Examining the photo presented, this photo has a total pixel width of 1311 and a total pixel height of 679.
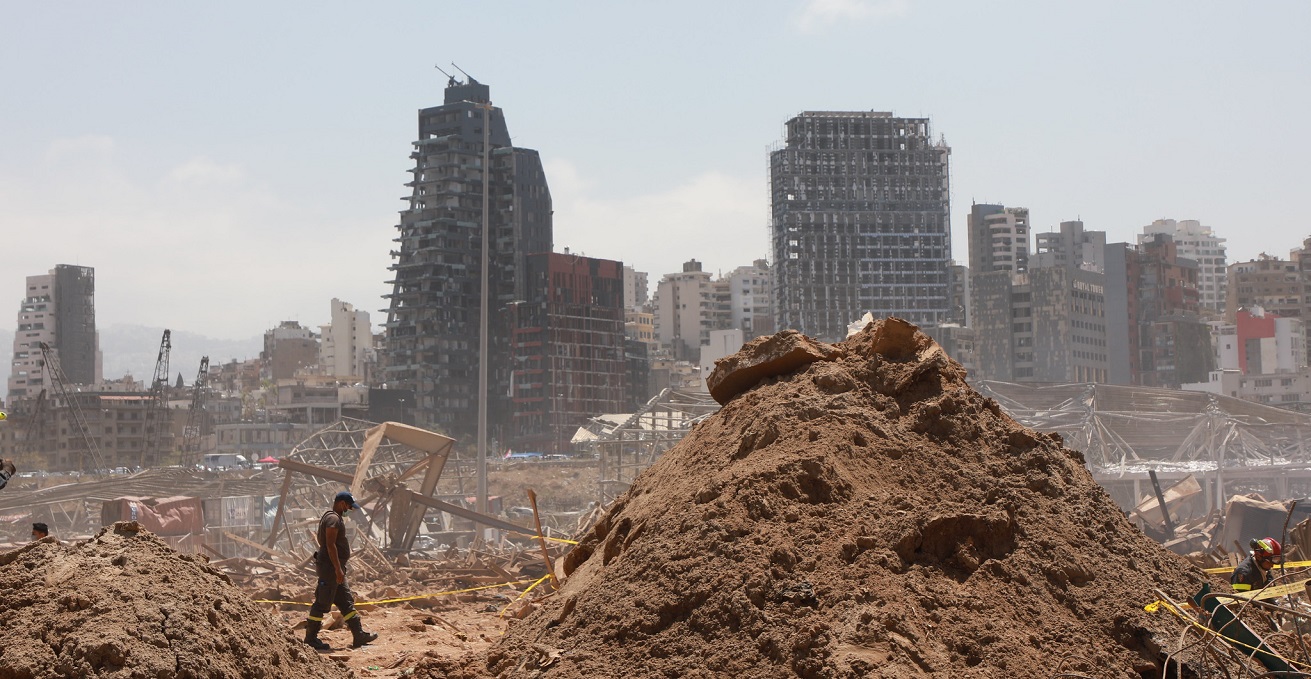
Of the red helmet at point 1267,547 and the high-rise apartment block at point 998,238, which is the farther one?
the high-rise apartment block at point 998,238

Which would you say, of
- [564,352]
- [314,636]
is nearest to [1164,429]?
[314,636]

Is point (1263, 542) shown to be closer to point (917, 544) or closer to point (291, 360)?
point (917, 544)

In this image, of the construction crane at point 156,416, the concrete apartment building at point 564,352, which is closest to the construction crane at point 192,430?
the construction crane at point 156,416

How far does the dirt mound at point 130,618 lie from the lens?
6.30 meters

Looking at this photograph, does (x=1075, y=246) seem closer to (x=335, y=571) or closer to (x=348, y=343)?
(x=348, y=343)

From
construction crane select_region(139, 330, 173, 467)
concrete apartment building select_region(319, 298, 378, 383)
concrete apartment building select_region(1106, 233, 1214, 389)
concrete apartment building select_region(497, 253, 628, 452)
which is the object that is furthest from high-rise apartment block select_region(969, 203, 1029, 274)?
construction crane select_region(139, 330, 173, 467)

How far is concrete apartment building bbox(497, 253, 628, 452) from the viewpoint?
110 metres

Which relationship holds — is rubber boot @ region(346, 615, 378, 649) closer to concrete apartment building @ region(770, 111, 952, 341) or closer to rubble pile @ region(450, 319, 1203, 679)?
rubble pile @ region(450, 319, 1203, 679)

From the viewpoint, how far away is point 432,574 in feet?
56.7

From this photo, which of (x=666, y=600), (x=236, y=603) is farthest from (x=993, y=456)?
(x=236, y=603)

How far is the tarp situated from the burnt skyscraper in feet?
262

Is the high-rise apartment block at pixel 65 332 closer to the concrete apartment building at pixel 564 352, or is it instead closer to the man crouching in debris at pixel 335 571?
the concrete apartment building at pixel 564 352

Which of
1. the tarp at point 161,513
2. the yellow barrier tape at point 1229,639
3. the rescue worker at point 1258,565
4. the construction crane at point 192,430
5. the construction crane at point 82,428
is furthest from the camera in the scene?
the construction crane at point 192,430

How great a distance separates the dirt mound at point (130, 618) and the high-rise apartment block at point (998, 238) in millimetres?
151515
